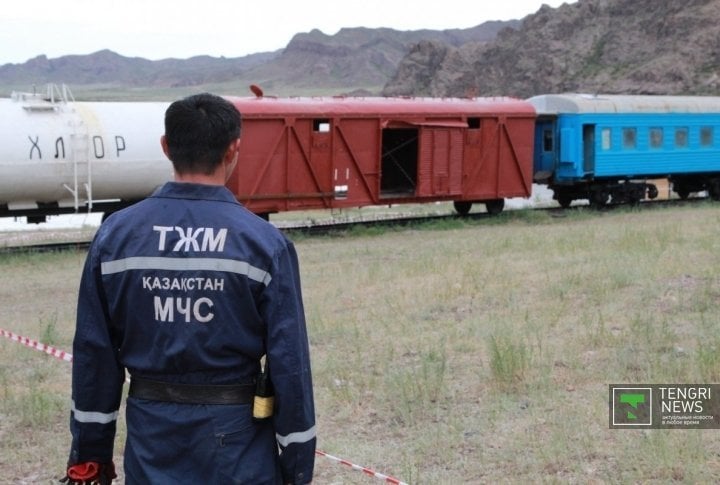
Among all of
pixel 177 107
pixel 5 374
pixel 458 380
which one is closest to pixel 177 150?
pixel 177 107

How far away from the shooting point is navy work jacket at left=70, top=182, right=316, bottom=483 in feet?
11.3

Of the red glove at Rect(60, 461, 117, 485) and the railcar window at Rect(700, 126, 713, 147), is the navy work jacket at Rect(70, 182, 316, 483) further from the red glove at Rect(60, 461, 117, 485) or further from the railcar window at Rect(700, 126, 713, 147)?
the railcar window at Rect(700, 126, 713, 147)

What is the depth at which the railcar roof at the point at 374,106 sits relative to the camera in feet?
68.9

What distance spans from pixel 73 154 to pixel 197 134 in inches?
646

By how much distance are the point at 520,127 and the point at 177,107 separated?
2214cm

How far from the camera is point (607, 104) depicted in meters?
26.2

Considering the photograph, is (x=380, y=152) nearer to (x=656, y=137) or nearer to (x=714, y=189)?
(x=656, y=137)

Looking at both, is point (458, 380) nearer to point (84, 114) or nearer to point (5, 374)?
point (5, 374)

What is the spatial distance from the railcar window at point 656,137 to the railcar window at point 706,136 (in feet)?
6.25

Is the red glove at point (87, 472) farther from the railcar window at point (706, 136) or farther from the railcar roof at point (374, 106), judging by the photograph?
the railcar window at point (706, 136)

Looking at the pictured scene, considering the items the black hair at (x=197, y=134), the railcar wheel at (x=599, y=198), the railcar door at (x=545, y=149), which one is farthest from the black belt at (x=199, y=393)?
the railcar wheel at (x=599, y=198)

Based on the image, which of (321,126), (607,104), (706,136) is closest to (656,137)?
(607,104)

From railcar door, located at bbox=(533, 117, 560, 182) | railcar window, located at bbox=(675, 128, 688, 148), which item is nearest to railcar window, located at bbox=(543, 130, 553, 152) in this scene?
railcar door, located at bbox=(533, 117, 560, 182)

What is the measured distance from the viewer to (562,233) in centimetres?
1931
